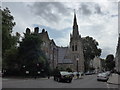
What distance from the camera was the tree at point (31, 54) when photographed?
46.4m

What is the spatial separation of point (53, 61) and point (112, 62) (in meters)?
80.7

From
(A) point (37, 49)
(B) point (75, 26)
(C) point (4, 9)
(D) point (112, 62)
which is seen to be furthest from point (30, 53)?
(D) point (112, 62)

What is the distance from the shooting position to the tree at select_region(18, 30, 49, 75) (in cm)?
4641

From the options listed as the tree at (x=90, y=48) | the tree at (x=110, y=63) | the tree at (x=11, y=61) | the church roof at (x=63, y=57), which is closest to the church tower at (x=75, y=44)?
the tree at (x=90, y=48)

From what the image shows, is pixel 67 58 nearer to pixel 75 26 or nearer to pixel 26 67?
pixel 75 26

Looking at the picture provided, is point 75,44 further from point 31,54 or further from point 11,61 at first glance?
point 31,54

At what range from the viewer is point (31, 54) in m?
46.4

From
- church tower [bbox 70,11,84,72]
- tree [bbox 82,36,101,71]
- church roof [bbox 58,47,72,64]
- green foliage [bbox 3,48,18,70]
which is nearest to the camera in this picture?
green foliage [bbox 3,48,18,70]

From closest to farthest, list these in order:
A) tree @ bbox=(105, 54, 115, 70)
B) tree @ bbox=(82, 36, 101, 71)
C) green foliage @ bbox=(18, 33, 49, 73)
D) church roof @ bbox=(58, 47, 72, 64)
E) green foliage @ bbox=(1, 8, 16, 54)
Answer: green foliage @ bbox=(1, 8, 16, 54) < green foliage @ bbox=(18, 33, 49, 73) < church roof @ bbox=(58, 47, 72, 64) < tree @ bbox=(82, 36, 101, 71) < tree @ bbox=(105, 54, 115, 70)

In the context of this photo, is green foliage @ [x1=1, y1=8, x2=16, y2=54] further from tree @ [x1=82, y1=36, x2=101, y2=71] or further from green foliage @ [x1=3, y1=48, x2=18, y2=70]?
tree @ [x1=82, y1=36, x2=101, y2=71]

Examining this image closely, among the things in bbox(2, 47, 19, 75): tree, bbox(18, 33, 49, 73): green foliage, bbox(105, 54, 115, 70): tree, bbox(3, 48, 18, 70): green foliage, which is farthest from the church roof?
bbox(105, 54, 115, 70): tree

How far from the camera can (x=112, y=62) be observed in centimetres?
14562

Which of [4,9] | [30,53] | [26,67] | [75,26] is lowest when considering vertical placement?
[26,67]

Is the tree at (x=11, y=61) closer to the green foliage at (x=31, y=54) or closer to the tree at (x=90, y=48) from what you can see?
the green foliage at (x=31, y=54)
